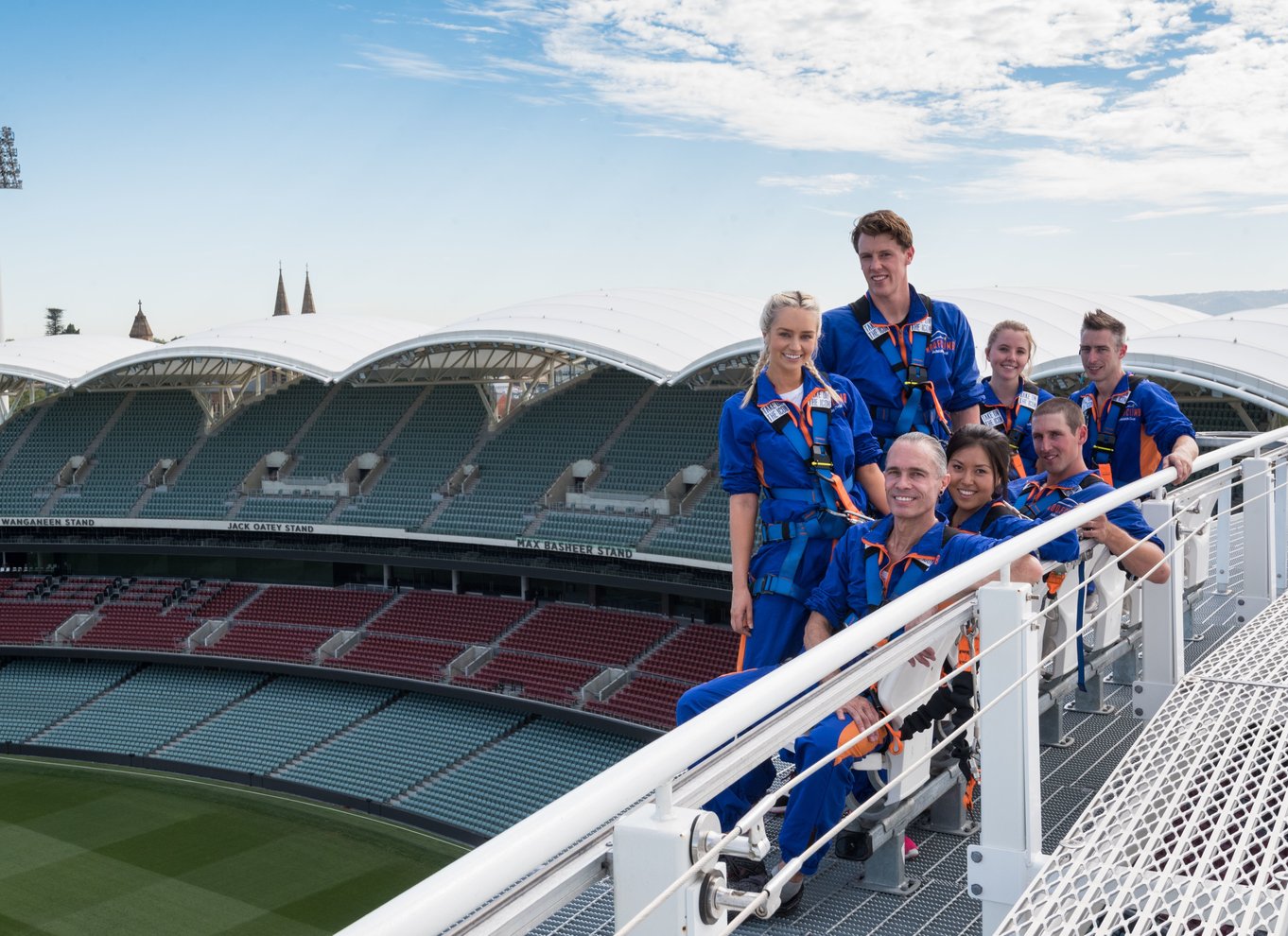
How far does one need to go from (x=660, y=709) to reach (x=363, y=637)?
29.0 ft

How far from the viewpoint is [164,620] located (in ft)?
101

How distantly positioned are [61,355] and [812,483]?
34.2 m

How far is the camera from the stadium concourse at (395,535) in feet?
77.2

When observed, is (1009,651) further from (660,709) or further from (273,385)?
(273,385)

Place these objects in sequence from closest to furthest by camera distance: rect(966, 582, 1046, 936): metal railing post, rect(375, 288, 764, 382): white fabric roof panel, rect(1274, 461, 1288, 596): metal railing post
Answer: rect(966, 582, 1046, 936): metal railing post → rect(1274, 461, 1288, 596): metal railing post → rect(375, 288, 764, 382): white fabric roof panel

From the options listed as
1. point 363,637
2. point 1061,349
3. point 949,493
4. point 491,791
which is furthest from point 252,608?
point 949,493

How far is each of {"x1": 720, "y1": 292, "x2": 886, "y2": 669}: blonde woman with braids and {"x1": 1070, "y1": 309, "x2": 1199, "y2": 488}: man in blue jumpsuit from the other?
7.41 ft

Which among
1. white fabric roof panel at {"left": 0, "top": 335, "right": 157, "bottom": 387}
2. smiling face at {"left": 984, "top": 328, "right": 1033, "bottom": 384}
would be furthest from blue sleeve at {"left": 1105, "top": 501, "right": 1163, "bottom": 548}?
white fabric roof panel at {"left": 0, "top": 335, "right": 157, "bottom": 387}

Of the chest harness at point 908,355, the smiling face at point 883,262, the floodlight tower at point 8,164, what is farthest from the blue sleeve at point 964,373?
the floodlight tower at point 8,164

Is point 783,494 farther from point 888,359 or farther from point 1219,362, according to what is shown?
point 1219,362

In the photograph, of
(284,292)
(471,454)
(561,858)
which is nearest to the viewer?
(561,858)

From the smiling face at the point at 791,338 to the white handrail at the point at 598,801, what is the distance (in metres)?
1.89

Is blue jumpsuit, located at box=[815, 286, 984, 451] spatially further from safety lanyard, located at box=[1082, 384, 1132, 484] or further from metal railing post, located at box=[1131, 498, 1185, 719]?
safety lanyard, located at box=[1082, 384, 1132, 484]

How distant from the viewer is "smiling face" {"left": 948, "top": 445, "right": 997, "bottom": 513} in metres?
3.97
